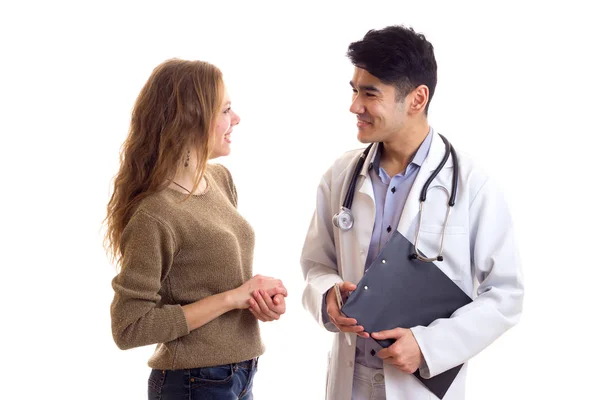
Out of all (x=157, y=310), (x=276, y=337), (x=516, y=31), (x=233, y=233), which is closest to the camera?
(x=157, y=310)

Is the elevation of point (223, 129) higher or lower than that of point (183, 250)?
higher

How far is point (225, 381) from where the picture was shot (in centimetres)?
190

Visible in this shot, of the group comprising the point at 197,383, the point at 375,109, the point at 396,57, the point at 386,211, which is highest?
the point at 396,57

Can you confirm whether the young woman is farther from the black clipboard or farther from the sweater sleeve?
the black clipboard

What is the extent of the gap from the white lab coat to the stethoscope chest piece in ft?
0.05

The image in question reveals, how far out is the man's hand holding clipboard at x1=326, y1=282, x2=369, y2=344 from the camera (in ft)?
6.09

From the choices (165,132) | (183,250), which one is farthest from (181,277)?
(165,132)

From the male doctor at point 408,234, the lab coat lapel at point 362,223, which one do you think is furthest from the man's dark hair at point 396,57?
the lab coat lapel at point 362,223

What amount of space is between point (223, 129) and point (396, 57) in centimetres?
52

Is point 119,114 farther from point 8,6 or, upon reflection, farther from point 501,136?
point 501,136

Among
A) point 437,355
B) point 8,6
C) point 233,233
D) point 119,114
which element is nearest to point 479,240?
point 437,355

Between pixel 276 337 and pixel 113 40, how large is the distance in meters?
1.51

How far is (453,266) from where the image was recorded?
1.95 m

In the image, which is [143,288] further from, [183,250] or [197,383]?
[197,383]
